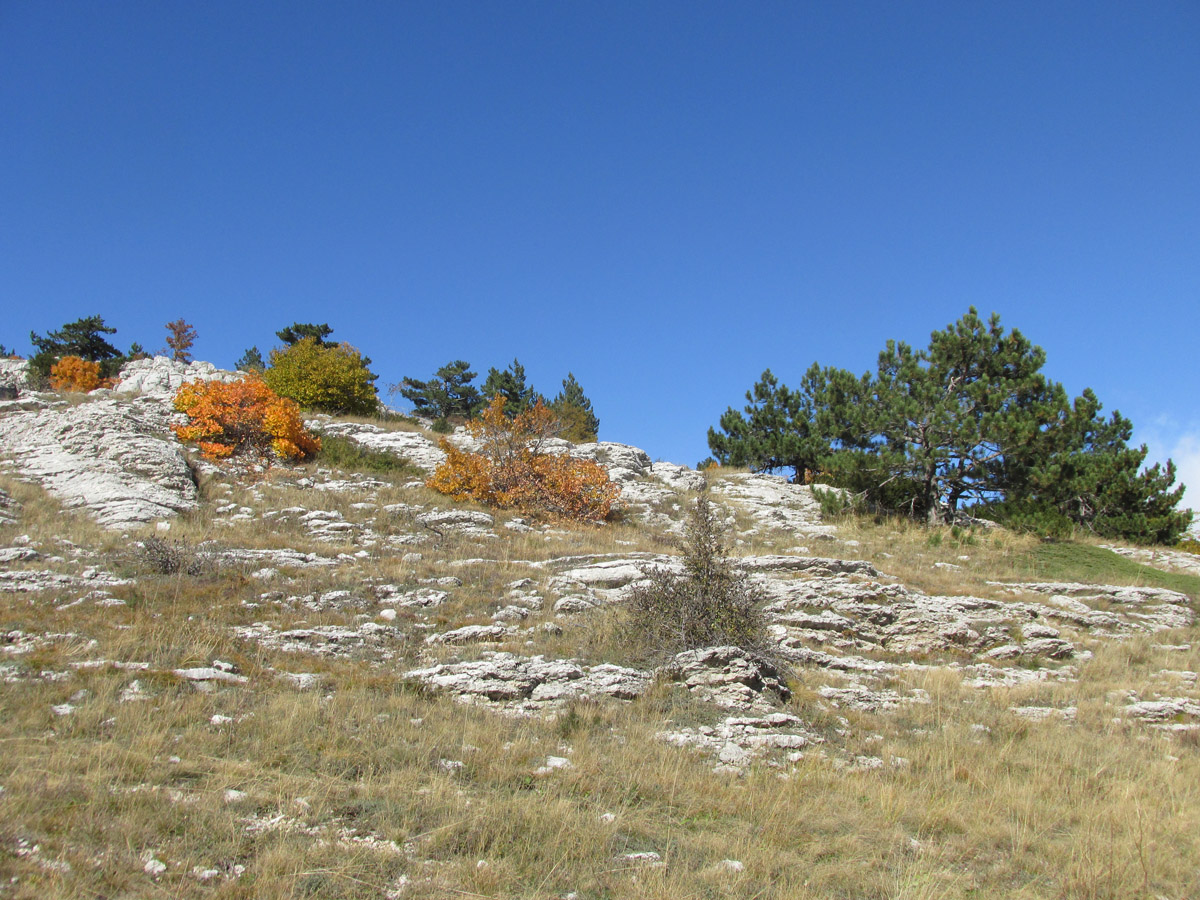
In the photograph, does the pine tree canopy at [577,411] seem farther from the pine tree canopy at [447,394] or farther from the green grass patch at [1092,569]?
the green grass patch at [1092,569]

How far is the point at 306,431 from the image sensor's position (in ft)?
76.4

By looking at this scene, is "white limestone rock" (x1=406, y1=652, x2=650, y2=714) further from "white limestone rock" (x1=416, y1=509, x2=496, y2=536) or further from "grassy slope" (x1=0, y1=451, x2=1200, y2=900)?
"white limestone rock" (x1=416, y1=509, x2=496, y2=536)

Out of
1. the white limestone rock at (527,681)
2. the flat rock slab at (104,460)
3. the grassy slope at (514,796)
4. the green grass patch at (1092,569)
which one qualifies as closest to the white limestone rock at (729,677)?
the grassy slope at (514,796)

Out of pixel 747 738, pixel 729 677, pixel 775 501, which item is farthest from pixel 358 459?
pixel 747 738

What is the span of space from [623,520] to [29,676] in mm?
16534

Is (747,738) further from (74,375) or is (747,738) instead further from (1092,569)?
(74,375)

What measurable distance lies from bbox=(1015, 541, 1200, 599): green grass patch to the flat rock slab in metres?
19.9

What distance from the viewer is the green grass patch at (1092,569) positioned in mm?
16031

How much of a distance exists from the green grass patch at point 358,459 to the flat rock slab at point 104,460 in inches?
164

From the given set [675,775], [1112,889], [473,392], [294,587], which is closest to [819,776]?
[675,775]

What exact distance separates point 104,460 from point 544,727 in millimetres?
16719

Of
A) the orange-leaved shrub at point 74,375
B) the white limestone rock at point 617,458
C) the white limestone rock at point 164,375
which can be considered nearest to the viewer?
the white limestone rock at point 617,458

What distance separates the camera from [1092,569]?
17500 mm

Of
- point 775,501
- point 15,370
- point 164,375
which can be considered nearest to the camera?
point 775,501
